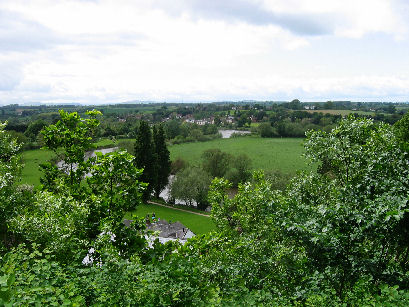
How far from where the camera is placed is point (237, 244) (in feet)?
26.0

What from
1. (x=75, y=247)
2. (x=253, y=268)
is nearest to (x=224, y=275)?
(x=253, y=268)

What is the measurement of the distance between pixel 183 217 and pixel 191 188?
21.9 ft

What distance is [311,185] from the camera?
381 inches

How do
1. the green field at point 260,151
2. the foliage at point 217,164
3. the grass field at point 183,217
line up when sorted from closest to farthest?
1. the grass field at point 183,217
2. the foliage at point 217,164
3. the green field at point 260,151

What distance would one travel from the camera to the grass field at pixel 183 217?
3491cm

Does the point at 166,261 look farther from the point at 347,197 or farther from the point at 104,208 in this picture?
the point at 347,197

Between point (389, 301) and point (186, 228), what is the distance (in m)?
29.5

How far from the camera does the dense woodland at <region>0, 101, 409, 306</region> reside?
16.8ft

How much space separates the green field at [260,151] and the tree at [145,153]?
60.2 ft

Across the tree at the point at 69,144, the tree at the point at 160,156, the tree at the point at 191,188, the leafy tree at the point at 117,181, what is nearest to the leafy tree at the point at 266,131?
the tree at the point at 191,188

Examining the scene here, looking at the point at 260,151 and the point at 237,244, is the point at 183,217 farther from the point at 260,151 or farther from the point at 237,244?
the point at 260,151

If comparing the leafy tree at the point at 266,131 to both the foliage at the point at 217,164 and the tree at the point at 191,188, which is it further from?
the tree at the point at 191,188

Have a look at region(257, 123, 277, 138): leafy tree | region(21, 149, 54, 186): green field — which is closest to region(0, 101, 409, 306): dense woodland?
region(21, 149, 54, 186): green field

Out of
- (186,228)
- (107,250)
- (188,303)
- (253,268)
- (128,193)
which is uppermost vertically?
(128,193)
